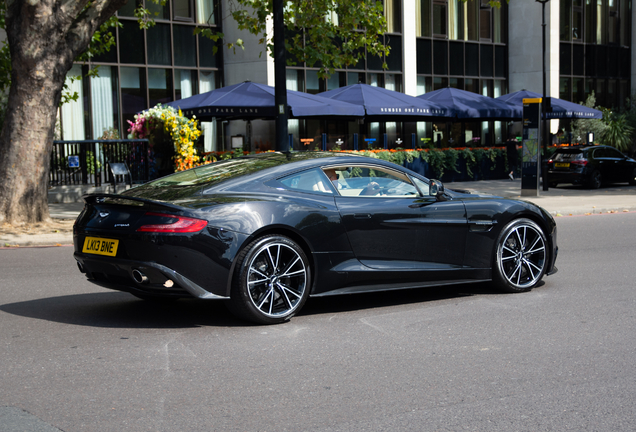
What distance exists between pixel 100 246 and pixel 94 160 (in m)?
13.6

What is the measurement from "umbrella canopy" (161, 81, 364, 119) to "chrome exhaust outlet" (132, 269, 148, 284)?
45.3 ft

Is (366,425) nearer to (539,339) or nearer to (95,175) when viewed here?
(539,339)

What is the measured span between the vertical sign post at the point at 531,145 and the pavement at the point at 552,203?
35 cm

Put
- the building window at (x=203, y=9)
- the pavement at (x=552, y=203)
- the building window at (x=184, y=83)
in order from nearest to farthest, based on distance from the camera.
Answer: the pavement at (x=552, y=203), the building window at (x=184, y=83), the building window at (x=203, y=9)

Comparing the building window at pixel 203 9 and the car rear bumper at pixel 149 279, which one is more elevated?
the building window at pixel 203 9

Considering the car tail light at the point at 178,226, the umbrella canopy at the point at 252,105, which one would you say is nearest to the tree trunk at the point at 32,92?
the umbrella canopy at the point at 252,105

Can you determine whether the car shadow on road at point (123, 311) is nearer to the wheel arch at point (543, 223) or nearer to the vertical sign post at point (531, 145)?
the wheel arch at point (543, 223)

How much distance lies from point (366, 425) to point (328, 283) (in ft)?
7.86

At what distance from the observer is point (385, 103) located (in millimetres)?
21797

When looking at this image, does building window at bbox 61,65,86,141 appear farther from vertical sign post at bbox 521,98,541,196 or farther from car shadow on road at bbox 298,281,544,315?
car shadow on road at bbox 298,281,544,315

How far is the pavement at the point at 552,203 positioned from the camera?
11.8m

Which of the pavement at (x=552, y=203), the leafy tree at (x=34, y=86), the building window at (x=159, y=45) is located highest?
the building window at (x=159, y=45)

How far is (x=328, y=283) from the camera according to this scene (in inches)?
241

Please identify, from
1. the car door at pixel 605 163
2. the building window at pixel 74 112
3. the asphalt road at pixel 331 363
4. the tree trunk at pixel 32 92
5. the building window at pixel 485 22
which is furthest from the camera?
the building window at pixel 485 22
